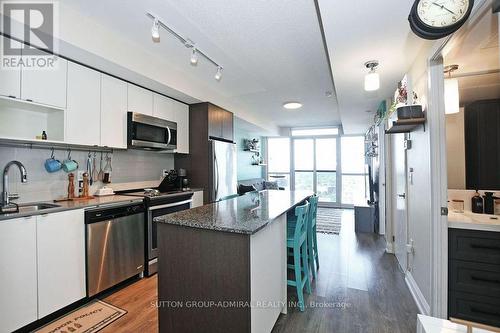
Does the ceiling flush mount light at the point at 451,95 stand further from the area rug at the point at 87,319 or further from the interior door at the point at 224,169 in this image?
the area rug at the point at 87,319

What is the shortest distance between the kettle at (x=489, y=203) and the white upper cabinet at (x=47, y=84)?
13.5 feet

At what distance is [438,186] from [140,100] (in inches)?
132

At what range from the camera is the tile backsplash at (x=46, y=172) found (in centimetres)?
219

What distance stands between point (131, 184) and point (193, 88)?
1.69 metres

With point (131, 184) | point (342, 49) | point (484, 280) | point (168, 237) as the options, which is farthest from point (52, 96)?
point (484, 280)

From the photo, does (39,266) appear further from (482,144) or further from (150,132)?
(482,144)

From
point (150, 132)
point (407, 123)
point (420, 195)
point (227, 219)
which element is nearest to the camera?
point (227, 219)

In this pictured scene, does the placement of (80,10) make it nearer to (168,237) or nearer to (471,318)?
(168,237)

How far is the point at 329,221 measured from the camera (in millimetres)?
5688

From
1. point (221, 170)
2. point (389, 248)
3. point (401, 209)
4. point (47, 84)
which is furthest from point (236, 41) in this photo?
point (389, 248)

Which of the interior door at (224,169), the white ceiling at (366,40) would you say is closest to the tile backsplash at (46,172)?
the interior door at (224,169)

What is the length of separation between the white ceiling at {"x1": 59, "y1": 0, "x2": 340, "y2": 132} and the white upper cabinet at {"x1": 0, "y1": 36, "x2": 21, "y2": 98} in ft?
2.33

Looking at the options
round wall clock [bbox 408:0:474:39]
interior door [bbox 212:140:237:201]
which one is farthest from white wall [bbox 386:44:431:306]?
interior door [bbox 212:140:237:201]

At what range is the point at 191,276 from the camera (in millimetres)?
1615
